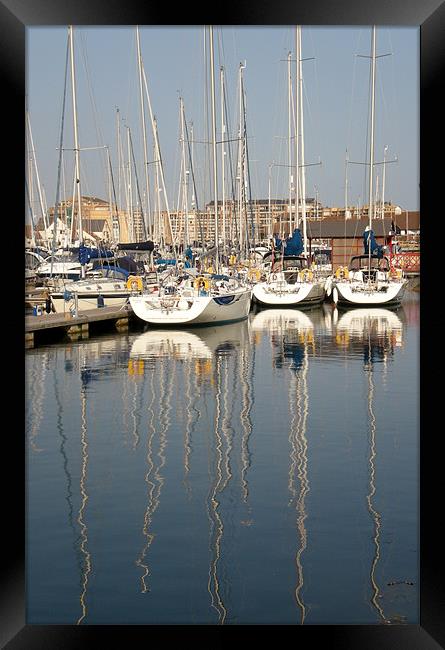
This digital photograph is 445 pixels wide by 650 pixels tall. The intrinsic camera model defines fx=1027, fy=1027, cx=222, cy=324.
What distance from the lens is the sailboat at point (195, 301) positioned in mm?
23719

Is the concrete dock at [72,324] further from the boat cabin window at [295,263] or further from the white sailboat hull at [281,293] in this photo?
the boat cabin window at [295,263]

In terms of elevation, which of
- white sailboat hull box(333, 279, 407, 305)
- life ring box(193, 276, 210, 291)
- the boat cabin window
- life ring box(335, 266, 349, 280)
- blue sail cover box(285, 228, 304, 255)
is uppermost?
blue sail cover box(285, 228, 304, 255)

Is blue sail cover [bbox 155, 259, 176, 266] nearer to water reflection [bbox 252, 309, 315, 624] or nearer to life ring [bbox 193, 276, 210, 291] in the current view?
water reflection [bbox 252, 309, 315, 624]

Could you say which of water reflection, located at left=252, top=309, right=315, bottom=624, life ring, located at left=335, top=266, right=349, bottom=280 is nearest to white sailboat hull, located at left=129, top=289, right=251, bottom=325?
water reflection, located at left=252, top=309, right=315, bottom=624

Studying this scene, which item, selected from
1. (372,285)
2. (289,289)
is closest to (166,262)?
(289,289)

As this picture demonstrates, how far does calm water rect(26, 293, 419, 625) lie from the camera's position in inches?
220

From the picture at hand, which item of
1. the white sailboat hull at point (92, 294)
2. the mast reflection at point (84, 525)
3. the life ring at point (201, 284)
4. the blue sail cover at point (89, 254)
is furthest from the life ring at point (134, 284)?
the mast reflection at point (84, 525)

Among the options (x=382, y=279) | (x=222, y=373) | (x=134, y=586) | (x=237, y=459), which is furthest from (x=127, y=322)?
(x=134, y=586)

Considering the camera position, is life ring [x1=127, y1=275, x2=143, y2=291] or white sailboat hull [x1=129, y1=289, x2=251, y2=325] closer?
white sailboat hull [x1=129, y1=289, x2=251, y2=325]

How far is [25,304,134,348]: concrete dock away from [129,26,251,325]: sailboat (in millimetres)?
685

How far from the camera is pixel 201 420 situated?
38.5 feet
